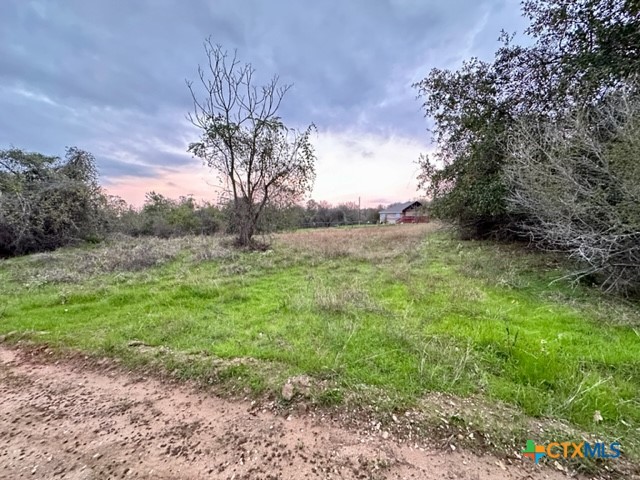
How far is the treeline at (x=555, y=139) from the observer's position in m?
3.94

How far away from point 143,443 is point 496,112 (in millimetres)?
10818

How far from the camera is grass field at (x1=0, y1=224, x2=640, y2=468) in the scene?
203cm

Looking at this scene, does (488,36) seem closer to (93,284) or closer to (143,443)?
(143,443)

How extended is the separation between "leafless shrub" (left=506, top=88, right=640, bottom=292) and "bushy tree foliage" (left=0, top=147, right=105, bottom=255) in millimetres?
14959

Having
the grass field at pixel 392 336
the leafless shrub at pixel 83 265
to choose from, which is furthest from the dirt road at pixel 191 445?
the leafless shrub at pixel 83 265

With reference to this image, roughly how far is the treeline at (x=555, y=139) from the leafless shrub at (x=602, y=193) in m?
0.02

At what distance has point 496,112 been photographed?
852 cm

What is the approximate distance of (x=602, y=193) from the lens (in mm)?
3971

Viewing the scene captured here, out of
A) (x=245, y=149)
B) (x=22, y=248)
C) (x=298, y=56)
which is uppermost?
(x=298, y=56)

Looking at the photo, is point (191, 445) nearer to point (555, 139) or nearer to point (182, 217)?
point (555, 139)

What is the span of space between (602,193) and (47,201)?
15919 mm

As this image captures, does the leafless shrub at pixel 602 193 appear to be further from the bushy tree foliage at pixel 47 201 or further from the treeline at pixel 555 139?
the bushy tree foliage at pixel 47 201

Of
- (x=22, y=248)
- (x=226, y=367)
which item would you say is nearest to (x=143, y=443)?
(x=226, y=367)

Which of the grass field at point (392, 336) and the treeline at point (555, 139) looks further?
the treeline at point (555, 139)
